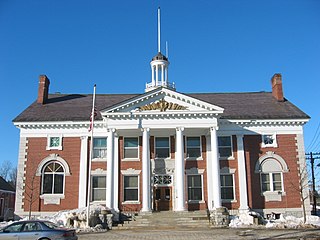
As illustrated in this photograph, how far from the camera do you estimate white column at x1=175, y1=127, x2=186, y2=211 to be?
29094 mm

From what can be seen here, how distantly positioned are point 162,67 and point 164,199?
13366 millimetres

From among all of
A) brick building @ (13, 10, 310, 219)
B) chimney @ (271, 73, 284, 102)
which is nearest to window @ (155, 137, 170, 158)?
brick building @ (13, 10, 310, 219)

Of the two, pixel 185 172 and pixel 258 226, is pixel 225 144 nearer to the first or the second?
pixel 185 172

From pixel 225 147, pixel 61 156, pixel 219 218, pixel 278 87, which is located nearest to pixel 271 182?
pixel 225 147

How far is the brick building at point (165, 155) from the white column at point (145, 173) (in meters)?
0.09

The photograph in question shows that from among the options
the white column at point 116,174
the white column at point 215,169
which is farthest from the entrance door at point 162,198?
the white column at point 215,169

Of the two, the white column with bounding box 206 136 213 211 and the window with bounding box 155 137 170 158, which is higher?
the window with bounding box 155 137 170 158

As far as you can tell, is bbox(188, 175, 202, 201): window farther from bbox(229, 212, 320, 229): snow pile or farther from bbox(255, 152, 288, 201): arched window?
bbox(255, 152, 288, 201): arched window

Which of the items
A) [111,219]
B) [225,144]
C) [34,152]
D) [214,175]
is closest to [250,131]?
[225,144]

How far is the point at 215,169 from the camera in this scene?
2962cm

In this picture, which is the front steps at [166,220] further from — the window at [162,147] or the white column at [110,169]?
the window at [162,147]

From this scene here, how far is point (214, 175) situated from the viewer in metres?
29.6

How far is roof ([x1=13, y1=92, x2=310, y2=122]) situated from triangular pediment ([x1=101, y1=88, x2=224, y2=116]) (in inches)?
137

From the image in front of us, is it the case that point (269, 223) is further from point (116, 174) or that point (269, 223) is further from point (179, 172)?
point (116, 174)
